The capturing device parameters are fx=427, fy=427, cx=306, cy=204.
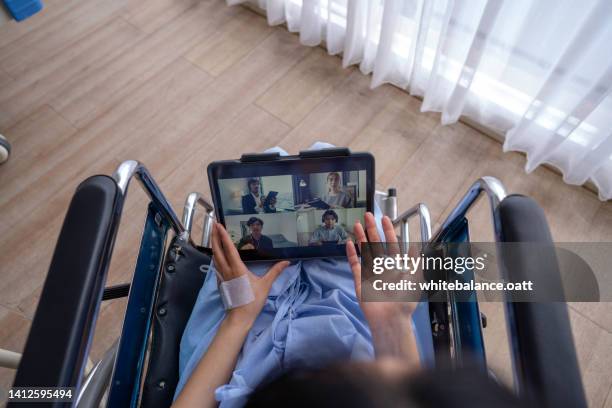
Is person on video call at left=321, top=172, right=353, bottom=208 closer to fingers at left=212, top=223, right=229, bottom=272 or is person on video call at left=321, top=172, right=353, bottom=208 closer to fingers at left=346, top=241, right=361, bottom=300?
fingers at left=346, top=241, right=361, bottom=300

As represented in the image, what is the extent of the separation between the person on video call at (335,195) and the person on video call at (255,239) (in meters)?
0.13

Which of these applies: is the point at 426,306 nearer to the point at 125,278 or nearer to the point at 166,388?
the point at 166,388

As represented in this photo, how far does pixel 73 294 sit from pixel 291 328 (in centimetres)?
32

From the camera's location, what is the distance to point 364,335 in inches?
26.3

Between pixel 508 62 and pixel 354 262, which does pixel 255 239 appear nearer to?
pixel 354 262

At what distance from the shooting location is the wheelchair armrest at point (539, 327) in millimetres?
425

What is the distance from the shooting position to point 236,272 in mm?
714

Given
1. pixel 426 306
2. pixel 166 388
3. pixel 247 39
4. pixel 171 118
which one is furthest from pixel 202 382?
pixel 247 39

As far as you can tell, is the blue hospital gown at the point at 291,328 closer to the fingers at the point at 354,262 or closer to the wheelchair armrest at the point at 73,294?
the fingers at the point at 354,262

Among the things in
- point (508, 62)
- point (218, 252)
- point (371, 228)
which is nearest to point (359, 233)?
point (371, 228)

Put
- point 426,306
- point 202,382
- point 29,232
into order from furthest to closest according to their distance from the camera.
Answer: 1. point 29,232
2. point 426,306
3. point 202,382

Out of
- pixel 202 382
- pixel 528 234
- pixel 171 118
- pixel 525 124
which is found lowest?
pixel 171 118

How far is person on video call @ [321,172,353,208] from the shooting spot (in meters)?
0.69

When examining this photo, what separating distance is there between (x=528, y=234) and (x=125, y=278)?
45.6 inches
